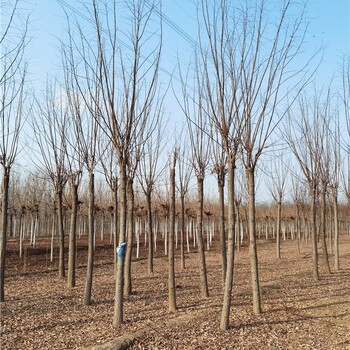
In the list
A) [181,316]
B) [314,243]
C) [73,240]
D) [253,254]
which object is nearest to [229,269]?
[253,254]

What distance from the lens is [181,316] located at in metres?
5.59

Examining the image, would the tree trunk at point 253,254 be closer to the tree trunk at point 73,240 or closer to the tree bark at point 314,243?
the tree bark at point 314,243

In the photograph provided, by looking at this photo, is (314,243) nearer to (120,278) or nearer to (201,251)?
(201,251)

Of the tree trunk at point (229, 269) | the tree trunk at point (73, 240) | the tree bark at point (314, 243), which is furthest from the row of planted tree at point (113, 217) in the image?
the tree trunk at point (229, 269)

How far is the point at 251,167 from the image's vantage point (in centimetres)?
572

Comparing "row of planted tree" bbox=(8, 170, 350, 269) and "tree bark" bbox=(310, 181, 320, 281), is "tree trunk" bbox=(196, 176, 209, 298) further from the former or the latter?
"row of planted tree" bbox=(8, 170, 350, 269)

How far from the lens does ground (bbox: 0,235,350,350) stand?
4520mm

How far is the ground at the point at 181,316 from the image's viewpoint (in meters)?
4.52

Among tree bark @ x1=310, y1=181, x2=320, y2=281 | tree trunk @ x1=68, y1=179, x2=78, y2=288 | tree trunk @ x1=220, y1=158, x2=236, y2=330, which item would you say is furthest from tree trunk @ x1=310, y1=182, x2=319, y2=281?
tree trunk @ x1=68, y1=179, x2=78, y2=288

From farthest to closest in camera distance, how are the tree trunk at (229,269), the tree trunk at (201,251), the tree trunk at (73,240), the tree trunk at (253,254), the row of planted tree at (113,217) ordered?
the row of planted tree at (113,217)
the tree trunk at (73,240)
the tree trunk at (201,251)
the tree trunk at (253,254)
the tree trunk at (229,269)

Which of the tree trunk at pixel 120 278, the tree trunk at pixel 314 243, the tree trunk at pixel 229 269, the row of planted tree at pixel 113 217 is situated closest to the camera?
the tree trunk at pixel 229 269

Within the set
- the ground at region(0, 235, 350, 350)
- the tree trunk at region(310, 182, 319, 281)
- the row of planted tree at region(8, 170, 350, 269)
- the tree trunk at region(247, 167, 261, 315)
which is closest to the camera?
the ground at region(0, 235, 350, 350)

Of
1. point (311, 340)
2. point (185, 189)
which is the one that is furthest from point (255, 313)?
point (185, 189)

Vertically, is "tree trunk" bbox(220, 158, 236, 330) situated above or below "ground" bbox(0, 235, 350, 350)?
above
